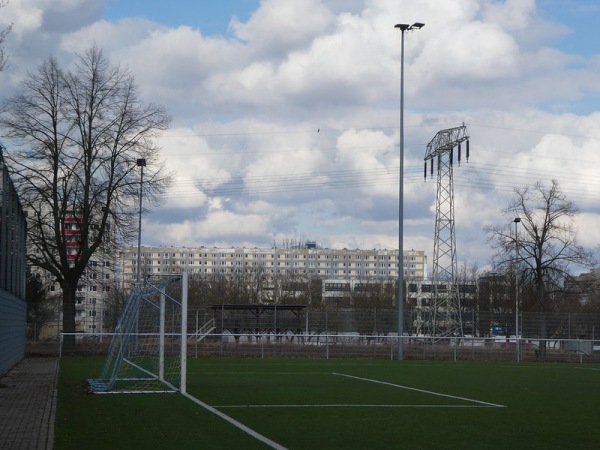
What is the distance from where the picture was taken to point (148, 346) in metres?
26.9

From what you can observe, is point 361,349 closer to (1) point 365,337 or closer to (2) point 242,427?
(1) point 365,337

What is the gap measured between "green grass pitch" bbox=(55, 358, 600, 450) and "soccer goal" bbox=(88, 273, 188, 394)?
734 millimetres

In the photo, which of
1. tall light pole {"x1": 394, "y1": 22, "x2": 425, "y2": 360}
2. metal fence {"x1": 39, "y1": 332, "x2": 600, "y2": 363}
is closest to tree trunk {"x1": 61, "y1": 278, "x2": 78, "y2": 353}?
metal fence {"x1": 39, "y1": 332, "x2": 600, "y2": 363}

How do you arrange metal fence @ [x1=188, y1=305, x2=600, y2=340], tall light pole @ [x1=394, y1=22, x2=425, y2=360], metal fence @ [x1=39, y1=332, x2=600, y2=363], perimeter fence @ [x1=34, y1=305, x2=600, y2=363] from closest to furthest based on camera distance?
tall light pole @ [x1=394, y1=22, x2=425, y2=360]
metal fence @ [x1=39, y1=332, x2=600, y2=363]
perimeter fence @ [x1=34, y1=305, x2=600, y2=363]
metal fence @ [x1=188, y1=305, x2=600, y2=340]

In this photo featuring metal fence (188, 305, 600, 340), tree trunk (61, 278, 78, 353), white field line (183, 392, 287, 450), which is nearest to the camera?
white field line (183, 392, 287, 450)

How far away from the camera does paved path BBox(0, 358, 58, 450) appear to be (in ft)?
40.1

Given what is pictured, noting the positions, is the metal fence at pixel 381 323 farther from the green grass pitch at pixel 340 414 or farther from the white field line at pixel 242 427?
the white field line at pixel 242 427

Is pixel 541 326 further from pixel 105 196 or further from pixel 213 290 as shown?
pixel 213 290

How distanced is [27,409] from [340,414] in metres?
5.54

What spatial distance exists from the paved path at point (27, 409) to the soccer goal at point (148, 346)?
4.53ft

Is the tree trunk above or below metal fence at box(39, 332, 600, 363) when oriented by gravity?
above

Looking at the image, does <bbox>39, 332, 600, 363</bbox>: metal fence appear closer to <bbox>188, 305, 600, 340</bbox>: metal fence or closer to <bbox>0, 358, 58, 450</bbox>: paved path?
<bbox>188, 305, 600, 340</bbox>: metal fence

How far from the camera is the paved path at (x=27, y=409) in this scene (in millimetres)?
12234

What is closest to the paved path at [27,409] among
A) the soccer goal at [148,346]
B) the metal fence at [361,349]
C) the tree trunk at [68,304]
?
the soccer goal at [148,346]
